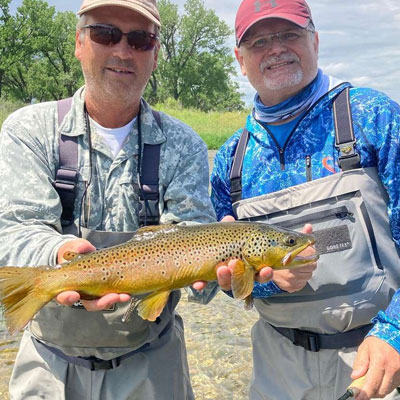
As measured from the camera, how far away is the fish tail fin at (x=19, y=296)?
7.48ft

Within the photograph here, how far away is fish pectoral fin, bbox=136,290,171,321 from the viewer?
250cm

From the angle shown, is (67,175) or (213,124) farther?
(213,124)

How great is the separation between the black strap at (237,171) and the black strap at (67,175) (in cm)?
98

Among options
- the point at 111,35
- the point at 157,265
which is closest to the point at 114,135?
the point at 111,35

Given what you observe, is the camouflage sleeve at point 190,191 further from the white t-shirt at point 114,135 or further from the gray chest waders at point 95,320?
the white t-shirt at point 114,135

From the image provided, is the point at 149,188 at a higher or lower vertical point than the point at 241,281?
higher

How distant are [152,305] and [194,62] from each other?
62551 mm

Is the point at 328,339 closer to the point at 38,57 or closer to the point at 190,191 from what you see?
the point at 190,191

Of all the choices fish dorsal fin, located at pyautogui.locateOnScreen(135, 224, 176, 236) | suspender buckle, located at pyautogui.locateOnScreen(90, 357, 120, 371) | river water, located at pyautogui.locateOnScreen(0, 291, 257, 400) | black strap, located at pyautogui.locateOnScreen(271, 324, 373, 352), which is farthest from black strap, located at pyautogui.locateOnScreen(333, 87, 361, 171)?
river water, located at pyautogui.locateOnScreen(0, 291, 257, 400)

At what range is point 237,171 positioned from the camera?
308cm

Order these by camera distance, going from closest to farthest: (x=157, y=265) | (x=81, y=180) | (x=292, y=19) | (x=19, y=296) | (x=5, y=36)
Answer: (x=19, y=296) → (x=157, y=265) → (x=81, y=180) → (x=292, y=19) → (x=5, y=36)

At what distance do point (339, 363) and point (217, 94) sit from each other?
200 ft

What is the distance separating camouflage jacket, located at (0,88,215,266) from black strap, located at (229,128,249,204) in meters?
0.19

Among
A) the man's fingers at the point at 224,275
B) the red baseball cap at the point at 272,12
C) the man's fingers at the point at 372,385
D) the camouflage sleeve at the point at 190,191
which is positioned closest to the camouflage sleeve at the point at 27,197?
the camouflage sleeve at the point at 190,191
